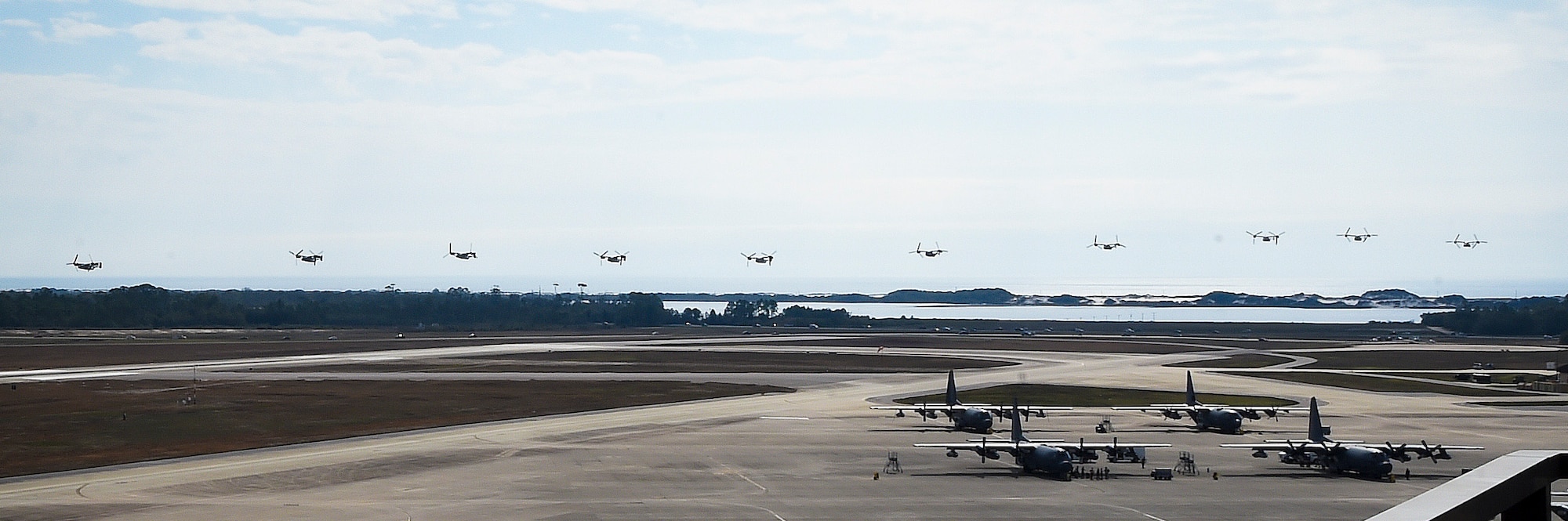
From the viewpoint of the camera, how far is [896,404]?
88188 millimetres

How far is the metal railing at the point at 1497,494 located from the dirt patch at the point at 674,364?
113m

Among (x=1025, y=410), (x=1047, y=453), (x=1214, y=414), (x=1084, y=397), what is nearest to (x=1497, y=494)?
(x=1047, y=453)

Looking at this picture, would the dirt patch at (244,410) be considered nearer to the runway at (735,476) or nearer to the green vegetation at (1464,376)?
the runway at (735,476)

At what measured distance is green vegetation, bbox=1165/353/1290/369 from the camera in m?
129

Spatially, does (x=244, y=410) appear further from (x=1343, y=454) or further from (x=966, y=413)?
(x=1343, y=454)

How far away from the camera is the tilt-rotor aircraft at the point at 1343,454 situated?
5481 cm

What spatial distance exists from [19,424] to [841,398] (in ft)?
175

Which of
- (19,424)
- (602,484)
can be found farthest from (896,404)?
(19,424)

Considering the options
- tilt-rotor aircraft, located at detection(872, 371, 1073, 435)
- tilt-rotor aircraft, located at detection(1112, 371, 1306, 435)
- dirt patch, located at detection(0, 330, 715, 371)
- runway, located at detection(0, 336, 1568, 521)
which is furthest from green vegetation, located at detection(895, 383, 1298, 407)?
dirt patch, located at detection(0, 330, 715, 371)

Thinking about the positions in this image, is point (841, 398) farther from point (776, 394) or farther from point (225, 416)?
point (225, 416)

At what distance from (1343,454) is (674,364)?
274ft

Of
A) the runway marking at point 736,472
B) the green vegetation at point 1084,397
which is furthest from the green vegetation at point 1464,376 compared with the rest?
the runway marking at point 736,472

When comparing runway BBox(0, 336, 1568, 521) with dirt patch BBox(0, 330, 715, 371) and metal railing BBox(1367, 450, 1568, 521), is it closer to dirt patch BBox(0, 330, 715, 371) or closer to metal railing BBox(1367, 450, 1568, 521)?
metal railing BBox(1367, 450, 1568, 521)

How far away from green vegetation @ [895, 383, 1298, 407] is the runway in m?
5.79
